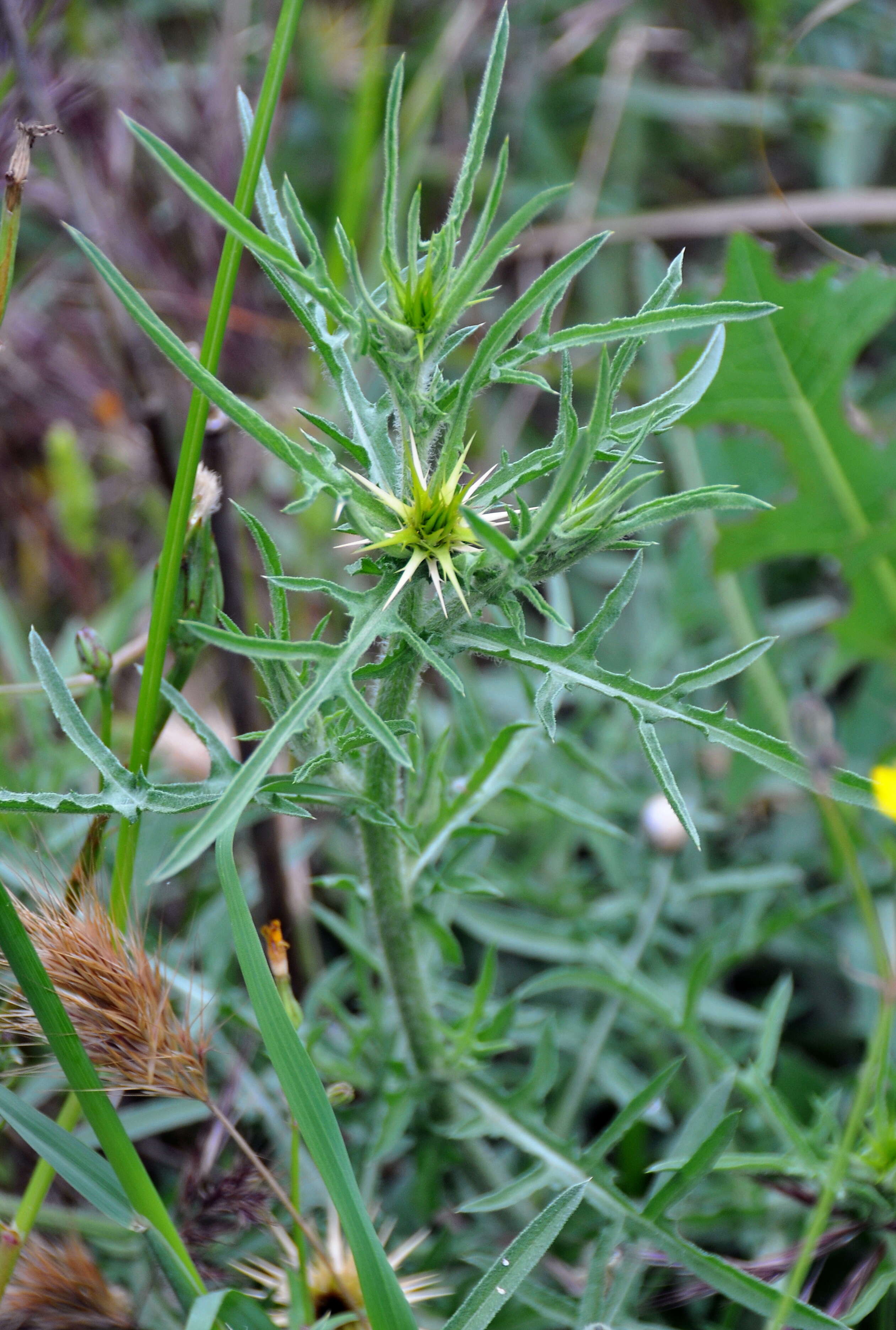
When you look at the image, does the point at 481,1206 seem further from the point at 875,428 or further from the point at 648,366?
the point at 875,428

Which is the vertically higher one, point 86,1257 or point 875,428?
point 875,428

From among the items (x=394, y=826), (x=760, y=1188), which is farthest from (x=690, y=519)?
(x=394, y=826)

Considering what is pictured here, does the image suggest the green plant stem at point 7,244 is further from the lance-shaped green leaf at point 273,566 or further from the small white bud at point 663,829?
the small white bud at point 663,829

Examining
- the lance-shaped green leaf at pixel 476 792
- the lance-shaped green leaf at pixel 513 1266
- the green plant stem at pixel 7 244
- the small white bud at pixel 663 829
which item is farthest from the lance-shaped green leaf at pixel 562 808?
the green plant stem at pixel 7 244

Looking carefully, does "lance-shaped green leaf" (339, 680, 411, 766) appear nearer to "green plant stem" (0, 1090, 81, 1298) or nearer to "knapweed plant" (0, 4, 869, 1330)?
"knapweed plant" (0, 4, 869, 1330)

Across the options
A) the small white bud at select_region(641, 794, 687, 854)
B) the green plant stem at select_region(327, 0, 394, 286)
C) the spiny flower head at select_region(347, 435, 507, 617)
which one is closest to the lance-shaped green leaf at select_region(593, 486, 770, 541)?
the spiny flower head at select_region(347, 435, 507, 617)

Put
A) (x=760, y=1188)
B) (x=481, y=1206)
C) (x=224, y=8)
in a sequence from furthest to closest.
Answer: (x=224, y=8) → (x=760, y=1188) → (x=481, y=1206)

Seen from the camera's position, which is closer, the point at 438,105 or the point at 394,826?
the point at 394,826

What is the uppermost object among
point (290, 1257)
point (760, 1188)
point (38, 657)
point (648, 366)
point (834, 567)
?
point (648, 366)
